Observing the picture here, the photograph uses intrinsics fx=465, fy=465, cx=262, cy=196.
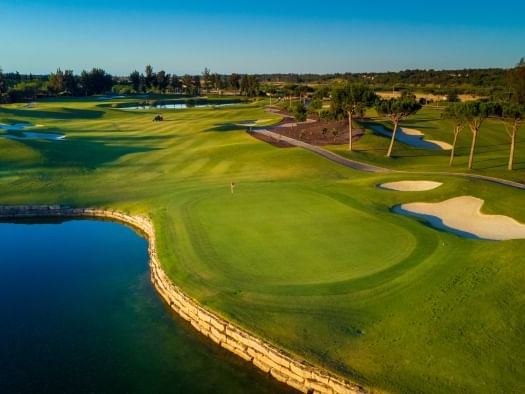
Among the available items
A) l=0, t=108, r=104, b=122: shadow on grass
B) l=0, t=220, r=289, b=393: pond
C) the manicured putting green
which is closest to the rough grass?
the manicured putting green

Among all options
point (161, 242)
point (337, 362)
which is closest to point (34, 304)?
point (161, 242)

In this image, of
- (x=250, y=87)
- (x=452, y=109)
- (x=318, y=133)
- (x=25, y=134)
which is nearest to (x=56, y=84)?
(x=250, y=87)

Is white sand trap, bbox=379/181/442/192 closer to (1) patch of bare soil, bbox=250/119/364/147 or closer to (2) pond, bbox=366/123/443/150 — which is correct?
(1) patch of bare soil, bbox=250/119/364/147

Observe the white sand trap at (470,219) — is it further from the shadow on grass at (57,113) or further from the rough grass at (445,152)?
the shadow on grass at (57,113)

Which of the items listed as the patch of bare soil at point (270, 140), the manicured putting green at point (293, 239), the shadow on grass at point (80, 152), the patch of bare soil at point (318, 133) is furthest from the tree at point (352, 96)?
the manicured putting green at point (293, 239)

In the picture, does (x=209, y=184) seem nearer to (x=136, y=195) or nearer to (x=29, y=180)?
(x=136, y=195)

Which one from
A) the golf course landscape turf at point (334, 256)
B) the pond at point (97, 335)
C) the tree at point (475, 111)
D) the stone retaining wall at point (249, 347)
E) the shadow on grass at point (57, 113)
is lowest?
the pond at point (97, 335)

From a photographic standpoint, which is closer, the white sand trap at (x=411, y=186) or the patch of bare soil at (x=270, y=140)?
the white sand trap at (x=411, y=186)
